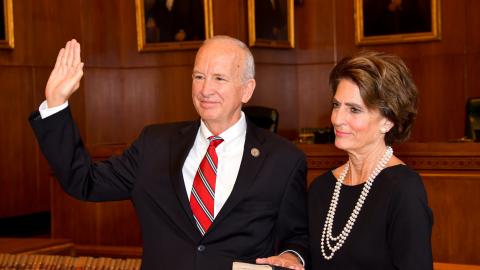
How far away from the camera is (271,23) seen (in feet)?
34.6

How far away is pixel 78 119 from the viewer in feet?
35.0

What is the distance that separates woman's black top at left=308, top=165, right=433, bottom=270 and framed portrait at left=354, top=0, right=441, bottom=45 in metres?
7.74

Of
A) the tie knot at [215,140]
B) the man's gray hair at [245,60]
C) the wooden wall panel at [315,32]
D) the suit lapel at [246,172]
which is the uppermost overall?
the wooden wall panel at [315,32]

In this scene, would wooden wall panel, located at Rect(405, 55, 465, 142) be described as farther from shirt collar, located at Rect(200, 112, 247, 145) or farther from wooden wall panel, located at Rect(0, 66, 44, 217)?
shirt collar, located at Rect(200, 112, 247, 145)

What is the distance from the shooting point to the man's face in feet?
10.5

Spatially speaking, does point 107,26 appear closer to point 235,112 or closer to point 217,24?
point 217,24

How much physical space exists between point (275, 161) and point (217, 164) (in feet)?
0.82

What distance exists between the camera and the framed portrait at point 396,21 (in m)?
10.2

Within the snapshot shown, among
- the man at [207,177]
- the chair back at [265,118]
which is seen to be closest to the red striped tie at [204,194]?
the man at [207,177]

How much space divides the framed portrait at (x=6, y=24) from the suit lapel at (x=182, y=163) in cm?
699

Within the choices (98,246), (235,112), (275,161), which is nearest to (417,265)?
(275,161)

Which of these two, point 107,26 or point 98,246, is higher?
point 107,26

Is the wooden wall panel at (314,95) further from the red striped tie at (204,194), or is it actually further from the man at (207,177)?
the red striped tie at (204,194)

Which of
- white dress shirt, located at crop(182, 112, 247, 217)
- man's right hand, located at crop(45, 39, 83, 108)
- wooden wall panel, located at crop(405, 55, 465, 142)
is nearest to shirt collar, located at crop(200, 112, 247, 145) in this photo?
white dress shirt, located at crop(182, 112, 247, 217)
